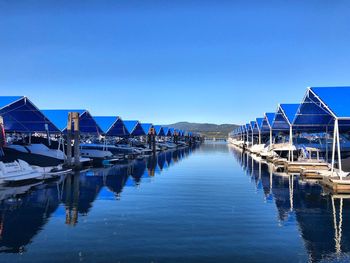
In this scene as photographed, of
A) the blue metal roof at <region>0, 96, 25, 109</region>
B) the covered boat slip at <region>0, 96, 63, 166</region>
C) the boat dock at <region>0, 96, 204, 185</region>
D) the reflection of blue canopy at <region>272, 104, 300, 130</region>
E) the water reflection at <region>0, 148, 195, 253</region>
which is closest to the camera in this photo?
the water reflection at <region>0, 148, 195, 253</region>

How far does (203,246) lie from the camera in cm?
1002

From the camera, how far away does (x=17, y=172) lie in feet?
71.7

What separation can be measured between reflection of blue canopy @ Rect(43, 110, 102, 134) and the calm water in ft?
46.8

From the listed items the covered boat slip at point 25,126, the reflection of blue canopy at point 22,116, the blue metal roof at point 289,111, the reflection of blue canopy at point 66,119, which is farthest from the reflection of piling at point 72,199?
the blue metal roof at point 289,111

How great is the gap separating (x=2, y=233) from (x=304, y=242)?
8.60 meters

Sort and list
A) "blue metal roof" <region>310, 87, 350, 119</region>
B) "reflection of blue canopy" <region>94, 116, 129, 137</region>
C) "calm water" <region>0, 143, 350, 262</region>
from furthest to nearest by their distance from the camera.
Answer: "reflection of blue canopy" <region>94, 116, 129, 137</region>
"blue metal roof" <region>310, 87, 350, 119</region>
"calm water" <region>0, 143, 350, 262</region>

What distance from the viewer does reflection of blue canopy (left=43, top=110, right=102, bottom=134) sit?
3477 centimetres

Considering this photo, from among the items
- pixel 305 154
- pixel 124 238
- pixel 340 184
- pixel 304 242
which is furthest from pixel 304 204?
pixel 305 154

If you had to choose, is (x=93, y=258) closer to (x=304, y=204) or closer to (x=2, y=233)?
(x=2, y=233)

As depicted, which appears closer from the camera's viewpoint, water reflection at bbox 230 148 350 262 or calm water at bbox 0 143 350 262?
calm water at bbox 0 143 350 262

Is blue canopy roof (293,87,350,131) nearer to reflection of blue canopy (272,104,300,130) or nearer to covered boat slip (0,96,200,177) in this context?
reflection of blue canopy (272,104,300,130)

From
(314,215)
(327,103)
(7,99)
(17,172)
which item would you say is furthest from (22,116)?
(314,215)

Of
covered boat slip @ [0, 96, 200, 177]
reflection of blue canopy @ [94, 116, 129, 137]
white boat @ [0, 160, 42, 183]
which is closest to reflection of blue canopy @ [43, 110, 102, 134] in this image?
covered boat slip @ [0, 96, 200, 177]

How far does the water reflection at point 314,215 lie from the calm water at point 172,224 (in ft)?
0.10
